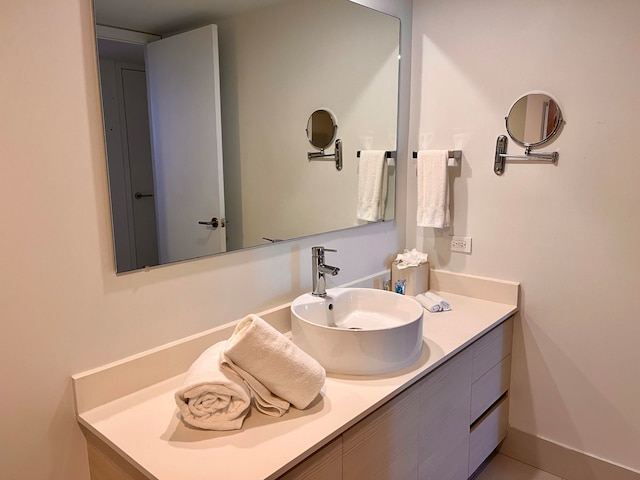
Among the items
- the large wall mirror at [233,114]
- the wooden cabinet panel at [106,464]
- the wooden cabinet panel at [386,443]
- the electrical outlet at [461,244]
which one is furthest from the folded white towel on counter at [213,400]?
the electrical outlet at [461,244]

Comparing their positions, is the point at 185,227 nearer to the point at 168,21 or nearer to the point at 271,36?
the point at 168,21

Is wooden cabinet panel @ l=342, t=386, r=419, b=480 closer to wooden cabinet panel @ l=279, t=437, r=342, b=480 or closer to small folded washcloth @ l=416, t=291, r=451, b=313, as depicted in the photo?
wooden cabinet panel @ l=279, t=437, r=342, b=480

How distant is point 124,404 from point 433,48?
1860 mm

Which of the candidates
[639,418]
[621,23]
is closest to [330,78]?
[621,23]

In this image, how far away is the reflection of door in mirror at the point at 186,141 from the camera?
54.9 inches

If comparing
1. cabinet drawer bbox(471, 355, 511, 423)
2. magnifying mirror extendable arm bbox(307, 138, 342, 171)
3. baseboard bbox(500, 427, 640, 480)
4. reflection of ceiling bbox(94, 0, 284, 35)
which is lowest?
baseboard bbox(500, 427, 640, 480)

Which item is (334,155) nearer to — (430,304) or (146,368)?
(430,304)

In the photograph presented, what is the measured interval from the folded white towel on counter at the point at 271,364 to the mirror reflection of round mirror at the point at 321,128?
91 centimetres

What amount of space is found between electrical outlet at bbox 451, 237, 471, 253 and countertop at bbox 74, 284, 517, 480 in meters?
0.76

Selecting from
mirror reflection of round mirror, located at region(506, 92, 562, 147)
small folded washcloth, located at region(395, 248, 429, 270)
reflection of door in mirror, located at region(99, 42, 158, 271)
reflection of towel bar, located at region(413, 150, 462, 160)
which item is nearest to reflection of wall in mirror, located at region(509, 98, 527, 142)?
mirror reflection of round mirror, located at region(506, 92, 562, 147)

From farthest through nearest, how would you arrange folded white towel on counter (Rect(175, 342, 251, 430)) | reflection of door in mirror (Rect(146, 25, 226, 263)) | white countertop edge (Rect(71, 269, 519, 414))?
1. reflection of door in mirror (Rect(146, 25, 226, 263))
2. white countertop edge (Rect(71, 269, 519, 414))
3. folded white towel on counter (Rect(175, 342, 251, 430))

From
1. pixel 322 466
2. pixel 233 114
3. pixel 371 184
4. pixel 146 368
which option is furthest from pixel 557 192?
pixel 146 368

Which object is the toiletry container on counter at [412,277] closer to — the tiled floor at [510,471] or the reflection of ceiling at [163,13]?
the tiled floor at [510,471]

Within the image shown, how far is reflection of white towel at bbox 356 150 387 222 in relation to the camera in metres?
2.11
